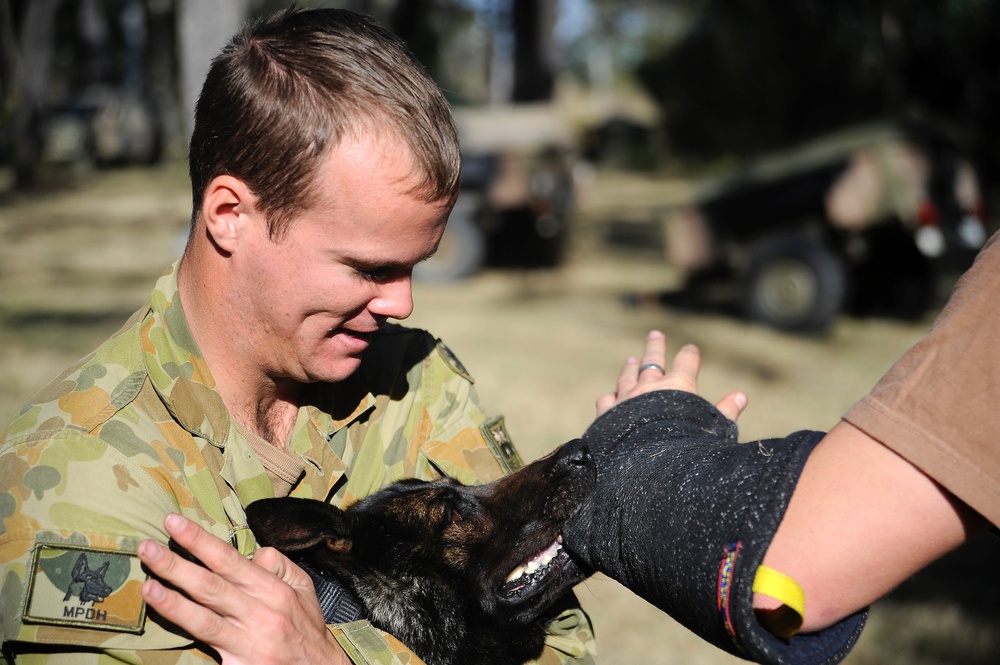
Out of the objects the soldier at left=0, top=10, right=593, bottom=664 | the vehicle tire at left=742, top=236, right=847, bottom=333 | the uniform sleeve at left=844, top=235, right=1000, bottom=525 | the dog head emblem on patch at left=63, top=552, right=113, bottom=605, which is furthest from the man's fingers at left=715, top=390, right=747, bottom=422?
the vehicle tire at left=742, top=236, right=847, bottom=333

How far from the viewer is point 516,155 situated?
13.1m

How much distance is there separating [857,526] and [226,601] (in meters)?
1.11

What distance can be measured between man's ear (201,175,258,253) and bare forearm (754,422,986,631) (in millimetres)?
1283

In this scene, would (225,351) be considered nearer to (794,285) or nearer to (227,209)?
(227,209)

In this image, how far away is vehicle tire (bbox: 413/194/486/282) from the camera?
504 inches

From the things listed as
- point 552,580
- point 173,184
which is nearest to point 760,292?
point 552,580

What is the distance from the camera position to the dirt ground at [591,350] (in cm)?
491

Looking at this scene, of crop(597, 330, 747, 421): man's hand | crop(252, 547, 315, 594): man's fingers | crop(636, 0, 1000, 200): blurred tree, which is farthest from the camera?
crop(636, 0, 1000, 200): blurred tree

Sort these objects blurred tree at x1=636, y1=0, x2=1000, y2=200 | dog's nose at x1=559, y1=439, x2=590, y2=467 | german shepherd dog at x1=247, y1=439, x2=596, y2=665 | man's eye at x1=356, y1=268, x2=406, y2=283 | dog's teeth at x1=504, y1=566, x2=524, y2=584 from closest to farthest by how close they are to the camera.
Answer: man's eye at x1=356, y1=268, x2=406, y2=283
dog's nose at x1=559, y1=439, x2=590, y2=467
german shepherd dog at x1=247, y1=439, x2=596, y2=665
dog's teeth at x1=504, y1=566, x2=524, y2=584
blurred tree at x1=636, y1=0, x2=1000, y2=200

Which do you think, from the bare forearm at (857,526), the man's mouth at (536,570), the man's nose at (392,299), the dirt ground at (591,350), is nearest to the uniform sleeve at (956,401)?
the bare forearm at (857,526)

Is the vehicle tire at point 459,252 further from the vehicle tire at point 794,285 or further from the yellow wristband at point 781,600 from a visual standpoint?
the yellow wristband at point 781,600

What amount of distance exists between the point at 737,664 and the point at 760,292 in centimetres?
634

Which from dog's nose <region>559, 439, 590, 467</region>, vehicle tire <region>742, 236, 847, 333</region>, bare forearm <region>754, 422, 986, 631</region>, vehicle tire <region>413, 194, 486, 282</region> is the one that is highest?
bare forearm <region>754, 422, 986, 631</region>

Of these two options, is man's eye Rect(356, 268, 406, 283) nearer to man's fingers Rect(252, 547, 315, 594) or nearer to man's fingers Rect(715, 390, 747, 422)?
man's fingers Rect(252, 547, 315, 594)
